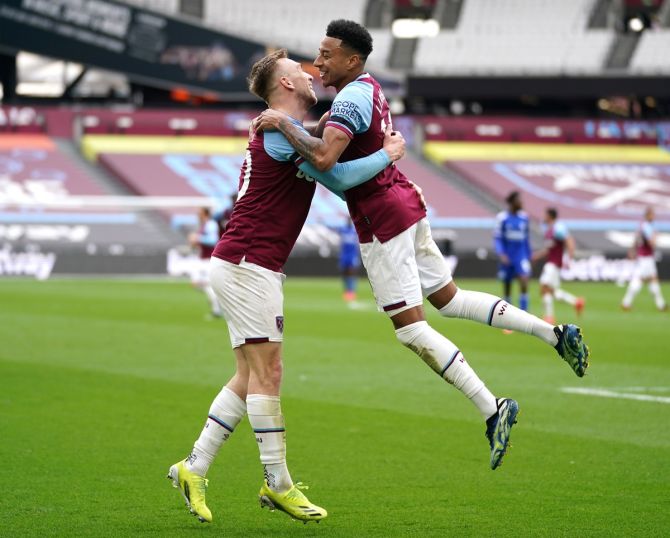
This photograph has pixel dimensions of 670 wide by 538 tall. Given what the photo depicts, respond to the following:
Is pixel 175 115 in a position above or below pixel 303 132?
below

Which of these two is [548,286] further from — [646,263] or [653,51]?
[653,51]

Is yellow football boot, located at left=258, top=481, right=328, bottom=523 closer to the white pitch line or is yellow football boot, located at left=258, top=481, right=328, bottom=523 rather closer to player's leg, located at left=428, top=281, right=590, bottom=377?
player's leg, located at left=428, top=281, right=590, bottom=377

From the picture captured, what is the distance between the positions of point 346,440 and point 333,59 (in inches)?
139

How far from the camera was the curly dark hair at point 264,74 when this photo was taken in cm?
639

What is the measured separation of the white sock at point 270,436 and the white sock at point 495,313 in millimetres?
1248

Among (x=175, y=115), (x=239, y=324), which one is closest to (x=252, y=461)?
(x=239, y=324)

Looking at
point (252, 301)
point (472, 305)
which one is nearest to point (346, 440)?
point (472, 305)

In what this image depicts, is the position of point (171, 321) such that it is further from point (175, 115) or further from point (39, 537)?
point (175, 115)

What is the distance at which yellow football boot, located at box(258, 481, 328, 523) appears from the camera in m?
6.34

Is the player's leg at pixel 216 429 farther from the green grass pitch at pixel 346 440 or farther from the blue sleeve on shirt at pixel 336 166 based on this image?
the blue sleeve on shirt at pixel 336 166

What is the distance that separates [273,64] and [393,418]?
469 centimetres

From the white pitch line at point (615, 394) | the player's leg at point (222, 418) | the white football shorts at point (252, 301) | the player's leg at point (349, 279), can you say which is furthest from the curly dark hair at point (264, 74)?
the player's leg at point (349, 279)

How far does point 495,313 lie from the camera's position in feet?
23.1

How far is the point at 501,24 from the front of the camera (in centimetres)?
5100
